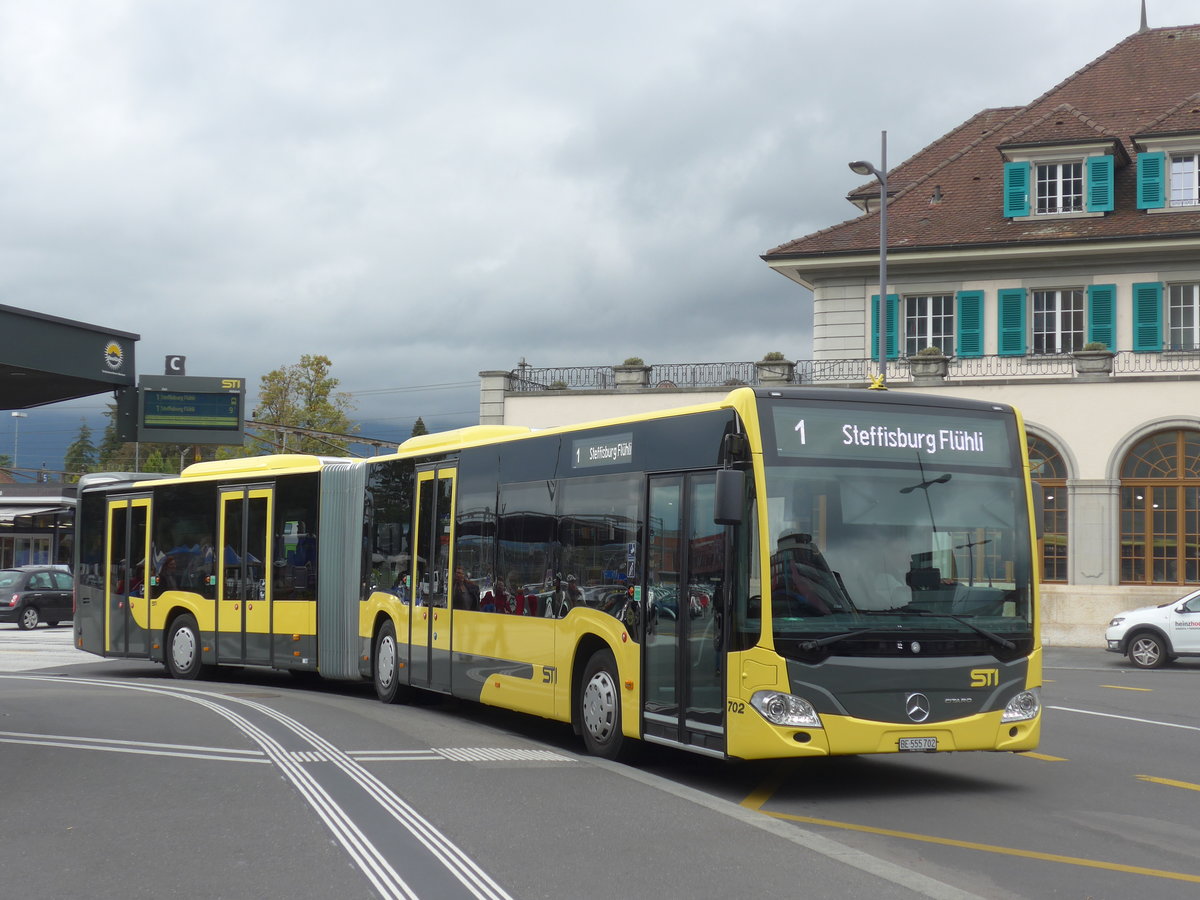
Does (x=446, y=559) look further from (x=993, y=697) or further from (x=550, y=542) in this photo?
Answer: (x=993, y=697)

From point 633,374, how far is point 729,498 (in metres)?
27.5

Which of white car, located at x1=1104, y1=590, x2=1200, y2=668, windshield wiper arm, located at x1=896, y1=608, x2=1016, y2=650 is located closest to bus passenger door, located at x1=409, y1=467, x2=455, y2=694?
windshield wiper arm, located at x1=896, y1=608, x2=1016, y2=650

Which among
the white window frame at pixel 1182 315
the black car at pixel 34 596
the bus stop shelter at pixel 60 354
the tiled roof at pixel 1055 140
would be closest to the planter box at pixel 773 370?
the tiled roof at pixel 1055 140

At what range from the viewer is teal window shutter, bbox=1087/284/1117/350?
35.7 m

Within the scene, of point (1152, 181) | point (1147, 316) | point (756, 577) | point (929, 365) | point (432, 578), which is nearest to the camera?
point (756, 577)

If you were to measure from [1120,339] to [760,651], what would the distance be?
2823 centimetres

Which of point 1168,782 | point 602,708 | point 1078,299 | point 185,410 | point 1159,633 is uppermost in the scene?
point 1078,299

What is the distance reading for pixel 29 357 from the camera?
13273 millimetres

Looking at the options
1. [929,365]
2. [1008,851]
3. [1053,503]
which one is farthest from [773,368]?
[1008,851]

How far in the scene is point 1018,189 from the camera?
3722cm

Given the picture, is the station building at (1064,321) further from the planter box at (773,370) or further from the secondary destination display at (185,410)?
the secondary destination display at (185,410)

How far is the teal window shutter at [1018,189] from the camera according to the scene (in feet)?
122

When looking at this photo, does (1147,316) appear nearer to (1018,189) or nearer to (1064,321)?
(1064,321)

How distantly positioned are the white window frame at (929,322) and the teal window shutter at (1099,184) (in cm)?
406
